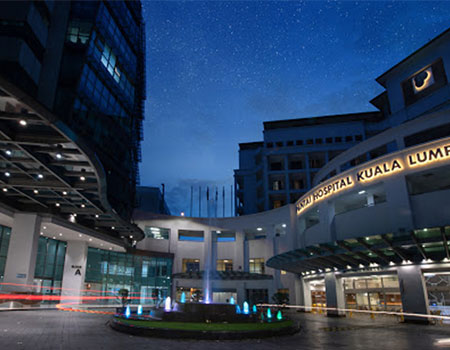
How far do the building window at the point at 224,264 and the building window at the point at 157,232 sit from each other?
392 inches

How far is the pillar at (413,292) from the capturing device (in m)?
23.7

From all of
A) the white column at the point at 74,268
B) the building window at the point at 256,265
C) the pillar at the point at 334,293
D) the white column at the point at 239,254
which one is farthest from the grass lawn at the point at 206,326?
the white column at the point at 239,254

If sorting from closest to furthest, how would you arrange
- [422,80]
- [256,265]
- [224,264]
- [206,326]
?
[206,326]
[422,80]
[256,265]
[224,264]

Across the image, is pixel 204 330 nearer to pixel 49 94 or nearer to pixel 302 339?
pixel 302 339

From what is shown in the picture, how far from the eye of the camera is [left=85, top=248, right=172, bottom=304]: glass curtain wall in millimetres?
45775

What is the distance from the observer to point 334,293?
3222 centimetres

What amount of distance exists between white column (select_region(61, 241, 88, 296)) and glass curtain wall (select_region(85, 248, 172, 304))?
360 centimetres

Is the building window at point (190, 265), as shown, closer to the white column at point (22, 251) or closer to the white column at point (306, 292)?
the white column at point (306, 292)

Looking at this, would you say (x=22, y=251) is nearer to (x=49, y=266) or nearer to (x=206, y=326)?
(x=49, y=266)

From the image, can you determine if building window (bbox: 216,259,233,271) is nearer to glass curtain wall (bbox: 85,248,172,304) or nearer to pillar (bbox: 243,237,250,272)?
pillar (bbox: 243,237,250,272)

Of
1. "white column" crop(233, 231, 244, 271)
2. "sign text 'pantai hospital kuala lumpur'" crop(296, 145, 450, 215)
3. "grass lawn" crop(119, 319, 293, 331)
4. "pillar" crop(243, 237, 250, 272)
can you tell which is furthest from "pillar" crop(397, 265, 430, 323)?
"white column" crop(233, 231, 244, 271)

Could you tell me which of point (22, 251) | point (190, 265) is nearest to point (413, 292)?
point (22, 251)

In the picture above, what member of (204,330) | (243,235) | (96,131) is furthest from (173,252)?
(204,330)

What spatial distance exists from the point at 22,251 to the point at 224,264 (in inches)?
1368
